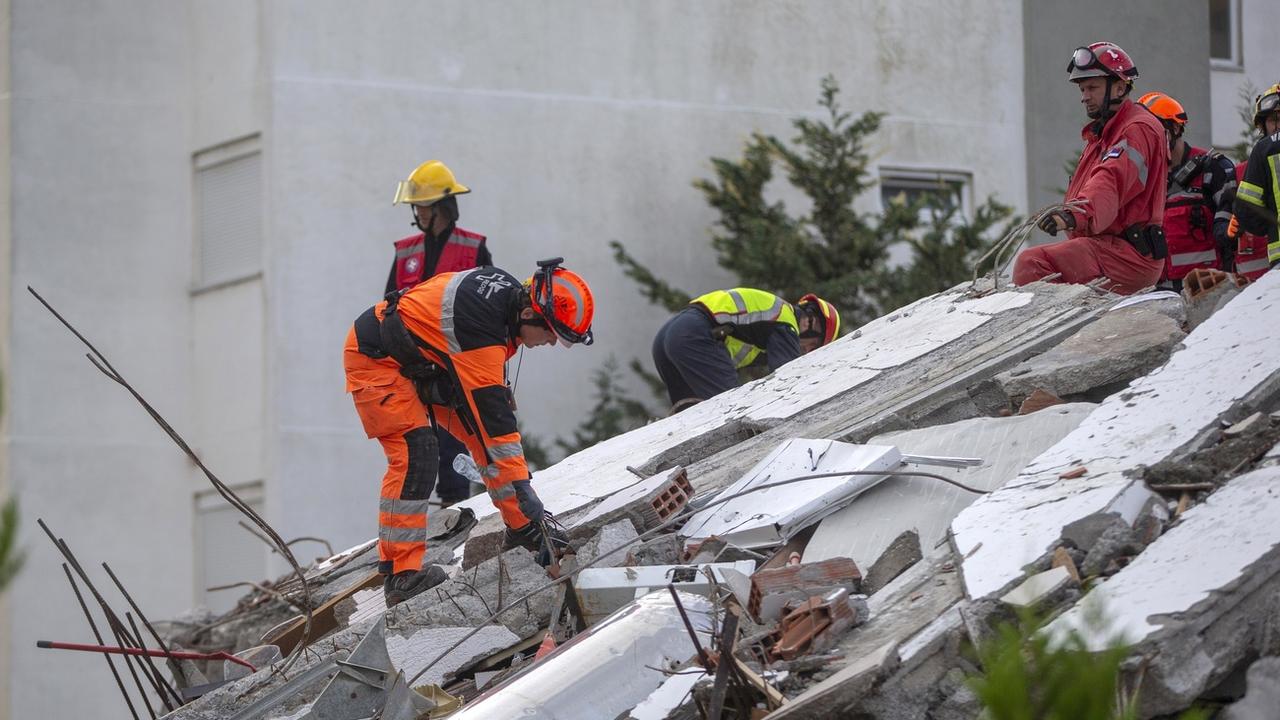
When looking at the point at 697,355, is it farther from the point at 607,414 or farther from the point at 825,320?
the point at 607,414

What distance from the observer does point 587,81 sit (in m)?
15.8

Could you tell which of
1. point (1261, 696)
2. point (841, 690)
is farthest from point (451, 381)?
point (1261, 696)

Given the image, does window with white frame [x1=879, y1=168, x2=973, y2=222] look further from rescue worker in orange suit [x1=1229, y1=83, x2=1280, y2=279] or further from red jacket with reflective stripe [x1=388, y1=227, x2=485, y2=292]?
rescue worker in orange suit [x1=1229, y1=83, x2=1280, y2=279]

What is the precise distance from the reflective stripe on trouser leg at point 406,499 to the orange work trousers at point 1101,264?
126 inches

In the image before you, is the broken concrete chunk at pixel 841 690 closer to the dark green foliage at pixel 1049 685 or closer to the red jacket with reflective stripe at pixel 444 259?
the dark green foliage at pixel 1049 685

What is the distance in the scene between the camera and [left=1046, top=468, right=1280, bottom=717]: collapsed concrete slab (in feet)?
14.1

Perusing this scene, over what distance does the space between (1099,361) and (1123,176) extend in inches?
54.6

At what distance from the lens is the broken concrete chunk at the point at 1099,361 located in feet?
22.4

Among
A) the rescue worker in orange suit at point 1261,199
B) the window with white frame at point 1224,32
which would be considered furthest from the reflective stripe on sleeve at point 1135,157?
the window with white frame at point 1224,32

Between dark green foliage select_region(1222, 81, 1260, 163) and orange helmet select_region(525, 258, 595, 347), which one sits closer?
orange helmet select_region(525, 258, 595, 347)

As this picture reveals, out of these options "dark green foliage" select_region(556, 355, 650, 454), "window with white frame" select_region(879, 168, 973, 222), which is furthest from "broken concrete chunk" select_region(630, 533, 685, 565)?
"window with white frame" select_region(879, 168, 973, 222)

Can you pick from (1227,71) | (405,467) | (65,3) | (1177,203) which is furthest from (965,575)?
(1227,71)

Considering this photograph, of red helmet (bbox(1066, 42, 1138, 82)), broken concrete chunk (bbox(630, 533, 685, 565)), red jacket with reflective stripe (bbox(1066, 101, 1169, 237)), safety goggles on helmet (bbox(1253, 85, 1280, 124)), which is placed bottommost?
broken concrete chunk (bbox(630, 533, 685, 565))

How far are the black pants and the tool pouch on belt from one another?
2437mm
